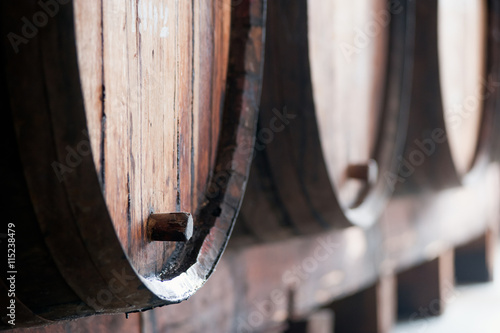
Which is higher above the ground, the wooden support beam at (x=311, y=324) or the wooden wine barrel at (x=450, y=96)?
the wooden wine barrel at (x=450, y=96)

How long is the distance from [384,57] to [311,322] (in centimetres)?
95

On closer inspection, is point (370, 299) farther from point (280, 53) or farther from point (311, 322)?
point (280, 53)

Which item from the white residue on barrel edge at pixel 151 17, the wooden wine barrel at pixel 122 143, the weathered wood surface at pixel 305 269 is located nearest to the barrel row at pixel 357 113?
the weathered wood surface at pixel 305 269

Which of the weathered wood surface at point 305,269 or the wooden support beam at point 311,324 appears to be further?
the wooden support beam at point 311,324

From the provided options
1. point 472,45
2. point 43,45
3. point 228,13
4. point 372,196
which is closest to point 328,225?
point 372,196

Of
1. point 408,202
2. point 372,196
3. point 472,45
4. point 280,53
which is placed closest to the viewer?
point 280,53

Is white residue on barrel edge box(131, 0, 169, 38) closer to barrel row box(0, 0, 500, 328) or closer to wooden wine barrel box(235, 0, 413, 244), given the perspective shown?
barrel row box(0, 0, 500, 328)

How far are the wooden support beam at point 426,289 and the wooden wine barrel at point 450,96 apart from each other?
74cm

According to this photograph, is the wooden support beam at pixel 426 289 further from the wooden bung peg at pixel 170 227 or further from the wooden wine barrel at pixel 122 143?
the wooden bung peg at pixel 170 227

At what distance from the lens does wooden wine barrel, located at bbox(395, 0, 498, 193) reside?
9.12 feet

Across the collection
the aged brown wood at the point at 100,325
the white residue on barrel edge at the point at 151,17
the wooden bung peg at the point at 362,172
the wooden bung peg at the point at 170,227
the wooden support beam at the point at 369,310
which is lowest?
the wooden support beam at the point at 369,310

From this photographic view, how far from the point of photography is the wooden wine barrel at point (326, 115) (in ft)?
5.33

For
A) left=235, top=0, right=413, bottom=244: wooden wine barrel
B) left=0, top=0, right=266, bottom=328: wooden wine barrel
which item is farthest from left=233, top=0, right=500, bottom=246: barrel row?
left=0, top=0, right=266, bottom=328: wooden wine barrel

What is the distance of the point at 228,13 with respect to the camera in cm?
131
